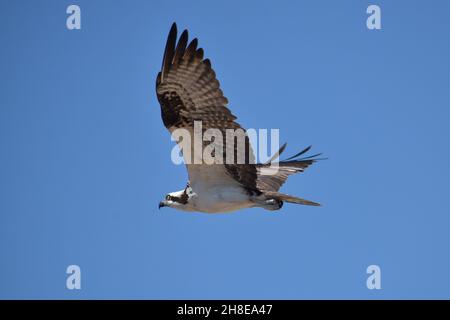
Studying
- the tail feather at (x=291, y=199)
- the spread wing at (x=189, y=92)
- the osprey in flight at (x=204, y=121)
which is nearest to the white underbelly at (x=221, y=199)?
the osprey in flight at (x=204, y=121)

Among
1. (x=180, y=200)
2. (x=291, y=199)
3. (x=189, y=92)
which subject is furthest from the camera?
(x=180, y=200)

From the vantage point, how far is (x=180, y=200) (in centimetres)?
1113

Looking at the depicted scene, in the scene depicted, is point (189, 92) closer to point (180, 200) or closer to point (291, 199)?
point (180, 200)

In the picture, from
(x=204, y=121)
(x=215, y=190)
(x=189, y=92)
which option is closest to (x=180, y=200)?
(x=215, y=190)

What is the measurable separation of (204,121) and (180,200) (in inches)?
55.0

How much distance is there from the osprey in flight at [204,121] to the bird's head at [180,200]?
0.6 inches

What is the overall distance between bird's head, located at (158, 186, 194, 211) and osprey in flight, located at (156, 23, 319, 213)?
14mm

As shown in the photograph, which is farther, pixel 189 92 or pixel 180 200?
pixel 180 200

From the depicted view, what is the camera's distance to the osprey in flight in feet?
33.6

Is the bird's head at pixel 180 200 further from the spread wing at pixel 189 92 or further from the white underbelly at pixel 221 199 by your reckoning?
the spread wing at pixel 189 92

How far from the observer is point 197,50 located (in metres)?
10.2

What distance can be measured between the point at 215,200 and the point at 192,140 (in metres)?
0.99
